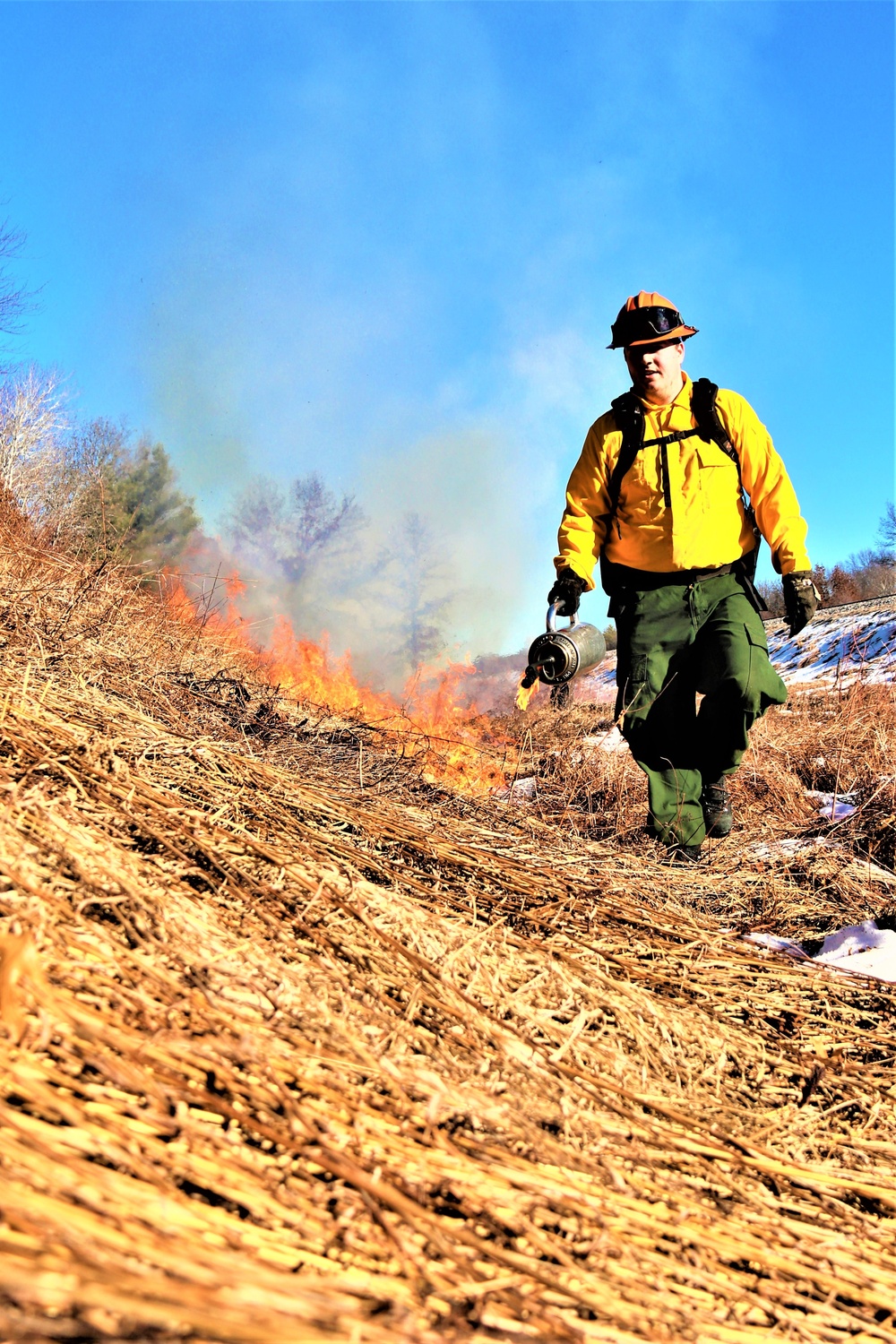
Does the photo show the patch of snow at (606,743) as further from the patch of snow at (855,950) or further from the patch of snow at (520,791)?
the patch of snow at (855,950)

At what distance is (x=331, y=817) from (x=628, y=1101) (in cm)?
114

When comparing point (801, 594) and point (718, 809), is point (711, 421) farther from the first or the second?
point (718, 809)

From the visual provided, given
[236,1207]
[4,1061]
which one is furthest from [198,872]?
[236,1207]

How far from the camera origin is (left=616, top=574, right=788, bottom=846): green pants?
12.1 ft

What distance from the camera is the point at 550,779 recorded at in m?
5.23

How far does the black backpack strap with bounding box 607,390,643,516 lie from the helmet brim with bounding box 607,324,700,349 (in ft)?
0.73

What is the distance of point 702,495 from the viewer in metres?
3.75

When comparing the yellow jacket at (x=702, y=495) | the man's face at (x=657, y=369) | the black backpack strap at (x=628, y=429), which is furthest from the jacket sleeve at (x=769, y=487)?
the black backpack strap at (x=628, y=429)

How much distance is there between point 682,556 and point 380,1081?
3147mm

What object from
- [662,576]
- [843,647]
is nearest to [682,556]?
[662,576]

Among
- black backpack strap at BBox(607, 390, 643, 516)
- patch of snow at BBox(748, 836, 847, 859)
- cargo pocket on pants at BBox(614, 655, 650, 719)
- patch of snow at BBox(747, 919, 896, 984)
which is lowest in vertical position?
patch of snow at BBox(747, 919, 896, 984)

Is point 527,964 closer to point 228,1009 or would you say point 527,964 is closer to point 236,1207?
point 228,1009

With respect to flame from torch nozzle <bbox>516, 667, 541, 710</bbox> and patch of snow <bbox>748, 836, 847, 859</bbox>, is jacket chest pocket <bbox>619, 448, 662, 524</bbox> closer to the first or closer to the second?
flame from torch nozzle <bbox>516, 667, 541, 710</bbox>

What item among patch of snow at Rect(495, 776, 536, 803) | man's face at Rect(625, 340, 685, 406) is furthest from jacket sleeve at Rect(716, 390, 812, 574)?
patch of snow at Rect(495, 776, 536, 803)
